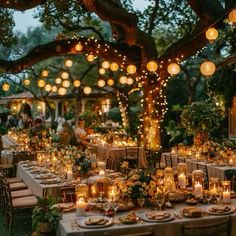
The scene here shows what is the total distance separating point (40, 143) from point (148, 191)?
7270mm

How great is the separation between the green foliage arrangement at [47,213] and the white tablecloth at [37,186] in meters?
1.83

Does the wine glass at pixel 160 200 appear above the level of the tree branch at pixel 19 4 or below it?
below

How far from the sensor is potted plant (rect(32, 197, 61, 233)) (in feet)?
16.9

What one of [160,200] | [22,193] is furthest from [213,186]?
[22,193]

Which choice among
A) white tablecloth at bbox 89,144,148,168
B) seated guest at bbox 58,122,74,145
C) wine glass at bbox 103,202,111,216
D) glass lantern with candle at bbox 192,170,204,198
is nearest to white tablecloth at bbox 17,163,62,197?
wine glass at bbox 103,202,111,216

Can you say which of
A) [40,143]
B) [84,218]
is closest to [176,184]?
[84,218]

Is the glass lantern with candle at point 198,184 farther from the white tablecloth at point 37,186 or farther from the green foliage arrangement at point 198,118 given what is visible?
the green foliage arrangement at point 198,118

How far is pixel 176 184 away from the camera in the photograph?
6.70 metres

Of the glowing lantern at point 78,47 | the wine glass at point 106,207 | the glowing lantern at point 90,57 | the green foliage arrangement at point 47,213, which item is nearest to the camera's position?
the green foliage arrangement at point 47,213

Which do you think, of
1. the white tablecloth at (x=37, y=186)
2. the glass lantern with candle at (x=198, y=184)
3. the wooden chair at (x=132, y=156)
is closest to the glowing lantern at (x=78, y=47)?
the wooden chair at (x=132, y=156)

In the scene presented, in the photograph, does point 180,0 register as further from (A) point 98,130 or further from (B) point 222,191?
(B) point 222,191

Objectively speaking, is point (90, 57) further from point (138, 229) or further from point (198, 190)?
point (138, 229)

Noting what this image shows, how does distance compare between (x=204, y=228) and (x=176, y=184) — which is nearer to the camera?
(x=204, y=228)

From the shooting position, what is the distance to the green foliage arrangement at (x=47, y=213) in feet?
16.9
